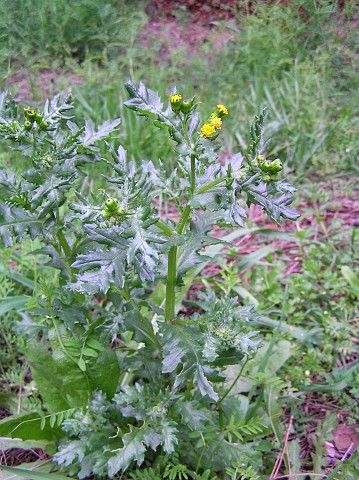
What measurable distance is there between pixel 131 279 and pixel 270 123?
7.77 ft

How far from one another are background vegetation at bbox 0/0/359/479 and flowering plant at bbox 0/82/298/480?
294 mm

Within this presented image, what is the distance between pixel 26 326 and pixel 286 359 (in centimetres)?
117

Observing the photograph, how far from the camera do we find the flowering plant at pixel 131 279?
134 cm

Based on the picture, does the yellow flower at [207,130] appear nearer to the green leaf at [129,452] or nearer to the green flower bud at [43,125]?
the green flower bud at [43,125]

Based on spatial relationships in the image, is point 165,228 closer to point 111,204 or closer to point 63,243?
point 111,204

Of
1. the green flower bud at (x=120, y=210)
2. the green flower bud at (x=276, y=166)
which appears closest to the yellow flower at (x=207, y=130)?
the green flower bud at (x=276, y=166)

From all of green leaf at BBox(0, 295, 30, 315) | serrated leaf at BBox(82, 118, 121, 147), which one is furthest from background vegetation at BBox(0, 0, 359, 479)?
serrated leaf at BBox(82, 118, 121, 147)

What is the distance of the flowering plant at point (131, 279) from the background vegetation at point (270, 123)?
0.29 m

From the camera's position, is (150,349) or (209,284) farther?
(209,284)

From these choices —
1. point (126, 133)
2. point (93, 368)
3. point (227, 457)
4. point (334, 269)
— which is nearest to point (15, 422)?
point (93, 368)

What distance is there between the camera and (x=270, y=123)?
3598 millimetres

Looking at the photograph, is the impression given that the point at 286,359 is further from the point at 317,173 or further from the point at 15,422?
the point at 317,173

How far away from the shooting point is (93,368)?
5.98 feet

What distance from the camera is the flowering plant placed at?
134 cm
